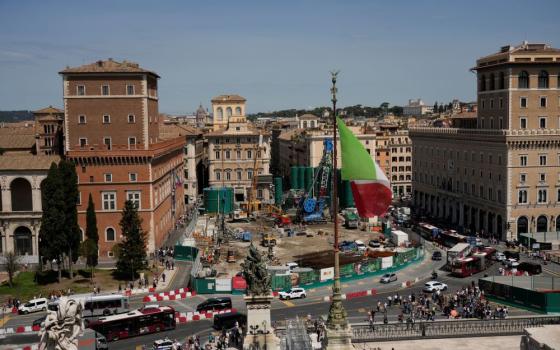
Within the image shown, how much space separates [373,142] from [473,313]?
73131mm

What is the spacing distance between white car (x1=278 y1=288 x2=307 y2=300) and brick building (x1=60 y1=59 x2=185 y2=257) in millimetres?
20052

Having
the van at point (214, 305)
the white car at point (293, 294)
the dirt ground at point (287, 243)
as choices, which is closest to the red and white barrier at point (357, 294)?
the white car at point (293, 294)

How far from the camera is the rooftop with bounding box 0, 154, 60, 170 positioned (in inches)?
2402

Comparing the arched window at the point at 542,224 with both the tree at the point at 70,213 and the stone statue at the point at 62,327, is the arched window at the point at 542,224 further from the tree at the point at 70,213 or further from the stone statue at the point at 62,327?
the stone statue at the point at 62,327

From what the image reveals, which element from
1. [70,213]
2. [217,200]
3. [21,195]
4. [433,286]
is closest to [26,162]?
[21,195]

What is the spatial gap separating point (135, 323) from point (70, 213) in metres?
17.5

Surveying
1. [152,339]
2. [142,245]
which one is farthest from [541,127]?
[152,339]

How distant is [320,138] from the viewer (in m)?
117

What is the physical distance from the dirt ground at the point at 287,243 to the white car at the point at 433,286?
51.7 feet

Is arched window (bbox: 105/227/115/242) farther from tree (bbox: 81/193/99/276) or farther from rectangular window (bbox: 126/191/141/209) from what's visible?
rectangular window (bbox: 126/191/141/209)

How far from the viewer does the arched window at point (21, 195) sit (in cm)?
6250

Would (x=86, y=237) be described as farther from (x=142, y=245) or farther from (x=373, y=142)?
(x=373, y=142)

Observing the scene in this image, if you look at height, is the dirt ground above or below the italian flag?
below

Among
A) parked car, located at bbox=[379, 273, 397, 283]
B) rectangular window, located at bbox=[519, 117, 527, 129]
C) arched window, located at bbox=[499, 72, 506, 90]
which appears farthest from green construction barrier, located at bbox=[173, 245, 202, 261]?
arched window, located at bbox=[499, 72, 506, 90]
